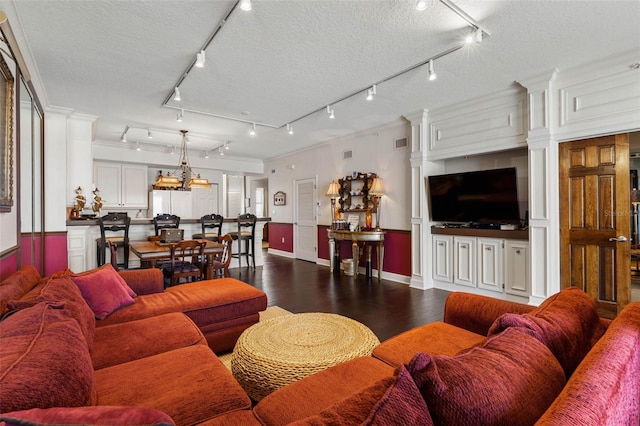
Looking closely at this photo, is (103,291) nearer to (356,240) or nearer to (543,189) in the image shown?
(356,240)

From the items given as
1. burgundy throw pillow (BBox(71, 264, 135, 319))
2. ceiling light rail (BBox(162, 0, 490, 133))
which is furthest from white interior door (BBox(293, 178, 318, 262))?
burgundy throw pillow (BBox(71, 264, 135, 319))

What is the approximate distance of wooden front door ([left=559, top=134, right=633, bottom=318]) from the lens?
314 centimetres

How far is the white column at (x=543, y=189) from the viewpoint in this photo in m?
3.46

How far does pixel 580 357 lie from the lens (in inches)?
42.3

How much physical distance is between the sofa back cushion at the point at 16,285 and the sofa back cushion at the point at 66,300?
0.20 ft

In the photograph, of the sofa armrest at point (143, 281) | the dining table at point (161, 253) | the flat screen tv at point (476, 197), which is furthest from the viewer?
the flat screen tv at point (476, 197)

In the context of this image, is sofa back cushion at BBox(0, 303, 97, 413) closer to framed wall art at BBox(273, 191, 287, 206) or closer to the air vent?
the air vent

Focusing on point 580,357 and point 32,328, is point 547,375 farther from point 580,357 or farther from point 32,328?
point 32,328

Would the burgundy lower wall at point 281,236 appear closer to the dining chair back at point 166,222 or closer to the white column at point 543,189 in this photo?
the dining chair back at point 166,222

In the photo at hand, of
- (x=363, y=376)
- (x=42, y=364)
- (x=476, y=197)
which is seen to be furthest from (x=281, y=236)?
(x=42, y=364)

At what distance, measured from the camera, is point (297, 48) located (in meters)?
2.86

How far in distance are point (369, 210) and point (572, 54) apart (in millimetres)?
3337

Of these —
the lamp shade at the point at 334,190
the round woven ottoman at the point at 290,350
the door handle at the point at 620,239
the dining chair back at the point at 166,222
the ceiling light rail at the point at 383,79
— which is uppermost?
the ceiling light rail at the point at 383,79

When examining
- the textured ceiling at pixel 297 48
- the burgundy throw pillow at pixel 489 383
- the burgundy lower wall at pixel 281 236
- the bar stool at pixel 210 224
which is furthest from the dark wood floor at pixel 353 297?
the textured ceiling at pixel 297 48
